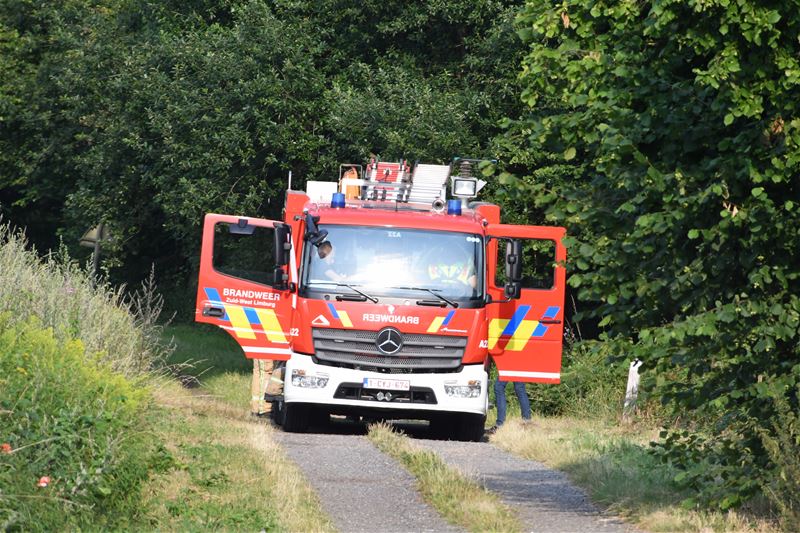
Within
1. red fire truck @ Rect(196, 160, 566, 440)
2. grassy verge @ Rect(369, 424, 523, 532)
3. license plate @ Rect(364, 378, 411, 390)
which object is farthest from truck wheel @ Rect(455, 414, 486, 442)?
grassy verge @ Rect(369, 424, 523, 532)

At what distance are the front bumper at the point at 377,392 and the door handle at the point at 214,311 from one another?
3.69ft

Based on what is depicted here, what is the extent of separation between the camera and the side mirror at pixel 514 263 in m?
15.5

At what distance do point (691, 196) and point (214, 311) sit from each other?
28.1 feet

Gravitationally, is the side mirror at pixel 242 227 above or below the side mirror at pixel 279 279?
above

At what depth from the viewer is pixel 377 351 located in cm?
1534

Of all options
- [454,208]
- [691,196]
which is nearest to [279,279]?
[454,208]

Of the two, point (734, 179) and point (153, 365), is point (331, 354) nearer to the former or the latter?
point (153, 365)

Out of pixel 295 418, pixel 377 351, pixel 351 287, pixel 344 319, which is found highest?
pixel 351 287

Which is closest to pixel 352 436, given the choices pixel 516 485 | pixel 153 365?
pixel 153 365

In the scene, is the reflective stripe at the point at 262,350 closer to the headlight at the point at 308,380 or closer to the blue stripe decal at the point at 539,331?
the headlight at the point at 308,380

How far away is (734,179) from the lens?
330 inches

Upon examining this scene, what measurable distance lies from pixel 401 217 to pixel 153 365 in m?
3.25

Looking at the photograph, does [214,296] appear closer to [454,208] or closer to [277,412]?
[277,412]

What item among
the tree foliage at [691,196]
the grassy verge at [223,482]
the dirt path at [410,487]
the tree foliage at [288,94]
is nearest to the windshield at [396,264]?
the dirt path at [410,487]
